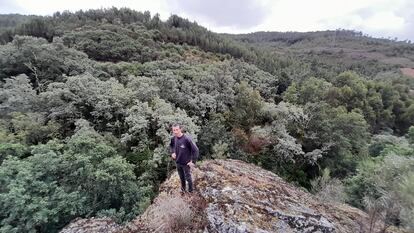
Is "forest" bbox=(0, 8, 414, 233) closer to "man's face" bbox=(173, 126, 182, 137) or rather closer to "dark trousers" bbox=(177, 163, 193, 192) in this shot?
"dark trousers" bbox=(177, 163, 193, 192)

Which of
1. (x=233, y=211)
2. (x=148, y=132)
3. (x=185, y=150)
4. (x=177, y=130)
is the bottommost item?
(x=148, y=132)

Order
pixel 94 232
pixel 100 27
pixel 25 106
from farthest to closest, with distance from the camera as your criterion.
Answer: pixel 100 27 < pixel 25 106 < pixel 94 232

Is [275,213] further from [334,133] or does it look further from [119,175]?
[334,133]

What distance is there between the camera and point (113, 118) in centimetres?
2467

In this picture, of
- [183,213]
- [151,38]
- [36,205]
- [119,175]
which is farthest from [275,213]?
[151,38]

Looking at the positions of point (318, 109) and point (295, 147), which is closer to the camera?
point (295, 147)

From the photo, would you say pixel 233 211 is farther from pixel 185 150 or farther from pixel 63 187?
pixel 63 187

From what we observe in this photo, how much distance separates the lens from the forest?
47.4ft

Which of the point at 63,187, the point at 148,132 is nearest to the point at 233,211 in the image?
the point at 63,187

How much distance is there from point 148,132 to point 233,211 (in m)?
15.8

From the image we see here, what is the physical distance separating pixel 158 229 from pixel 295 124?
23653mm

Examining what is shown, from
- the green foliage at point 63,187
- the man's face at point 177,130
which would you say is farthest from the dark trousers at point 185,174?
the green foliage at point 63,187

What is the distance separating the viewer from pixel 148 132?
924 inches

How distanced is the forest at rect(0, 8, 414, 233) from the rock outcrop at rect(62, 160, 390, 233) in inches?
58.9
